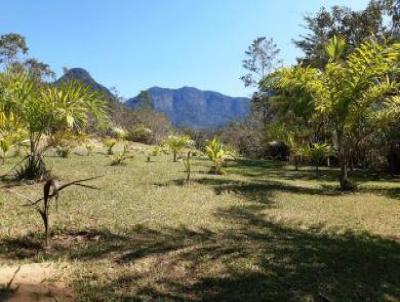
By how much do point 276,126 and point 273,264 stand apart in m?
9.68

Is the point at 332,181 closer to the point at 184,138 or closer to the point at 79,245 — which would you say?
the point at 184,138

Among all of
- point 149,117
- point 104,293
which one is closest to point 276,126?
A: point 104,293

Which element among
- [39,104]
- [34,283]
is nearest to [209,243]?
[34,283]

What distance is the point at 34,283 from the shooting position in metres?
4.92

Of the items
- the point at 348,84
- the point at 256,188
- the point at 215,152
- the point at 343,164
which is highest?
the point at 348,84

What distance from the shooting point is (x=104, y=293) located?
495cm

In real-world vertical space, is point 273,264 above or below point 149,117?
below

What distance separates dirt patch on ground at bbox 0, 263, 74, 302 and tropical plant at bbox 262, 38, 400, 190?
8177mm

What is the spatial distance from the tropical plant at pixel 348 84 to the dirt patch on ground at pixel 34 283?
818cm

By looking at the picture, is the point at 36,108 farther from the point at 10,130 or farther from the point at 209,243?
the point at 209,243

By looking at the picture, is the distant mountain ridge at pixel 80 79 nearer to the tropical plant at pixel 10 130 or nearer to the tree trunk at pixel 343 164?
the tropical plant at pixel 10 130

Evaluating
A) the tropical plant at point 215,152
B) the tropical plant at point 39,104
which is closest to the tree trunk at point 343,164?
the tropical plant at point 215,152

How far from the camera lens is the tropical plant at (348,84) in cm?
1146

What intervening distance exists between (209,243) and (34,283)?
7.94 ft
